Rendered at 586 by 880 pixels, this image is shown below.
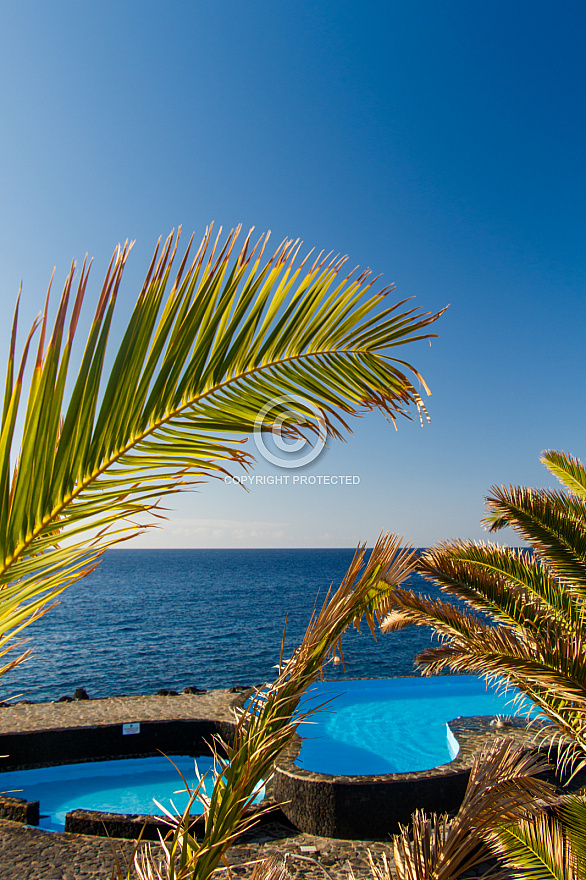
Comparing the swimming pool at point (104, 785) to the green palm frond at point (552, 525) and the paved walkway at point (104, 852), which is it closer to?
the paved walkway at point (104, 852)

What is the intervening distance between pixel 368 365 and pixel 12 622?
127 centimetres

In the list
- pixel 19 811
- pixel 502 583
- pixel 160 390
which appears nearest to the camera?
pixel 160 390

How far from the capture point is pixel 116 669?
35031 millimetres

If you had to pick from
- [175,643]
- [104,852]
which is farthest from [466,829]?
[175,643]

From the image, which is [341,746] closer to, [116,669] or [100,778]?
[100,778]

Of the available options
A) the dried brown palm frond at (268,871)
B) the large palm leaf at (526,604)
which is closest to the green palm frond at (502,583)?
the large palm leaf at (526,604)

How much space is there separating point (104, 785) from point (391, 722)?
948cm

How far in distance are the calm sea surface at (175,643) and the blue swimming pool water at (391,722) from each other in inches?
204

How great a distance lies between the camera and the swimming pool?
11.9 metres

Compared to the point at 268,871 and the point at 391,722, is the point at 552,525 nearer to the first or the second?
the point at 268,871

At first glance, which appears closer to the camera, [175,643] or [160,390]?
[160,390]

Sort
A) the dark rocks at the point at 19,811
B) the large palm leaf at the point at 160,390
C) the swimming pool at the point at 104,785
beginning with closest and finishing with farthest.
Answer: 1. the large palm leaf at the point at 160,390
2. the dark rocks at the point at 19,811
3. the swimming pool at the point at 104,785

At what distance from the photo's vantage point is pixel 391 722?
17312 mm

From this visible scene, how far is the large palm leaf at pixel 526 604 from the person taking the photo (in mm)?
4566
